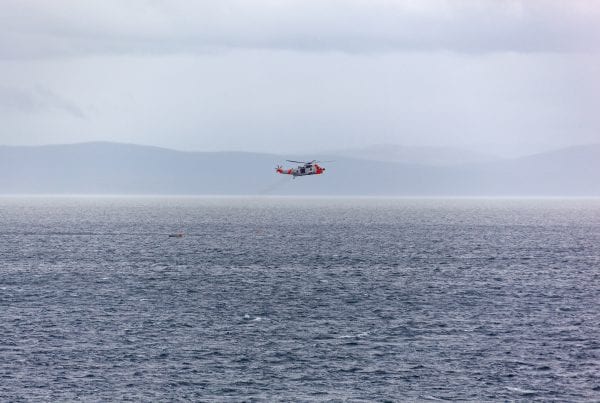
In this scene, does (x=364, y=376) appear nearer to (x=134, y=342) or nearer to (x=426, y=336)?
(x=426, y=336)

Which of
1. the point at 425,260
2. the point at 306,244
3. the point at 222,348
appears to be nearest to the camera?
the point at 222,348

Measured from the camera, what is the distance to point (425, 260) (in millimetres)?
146000

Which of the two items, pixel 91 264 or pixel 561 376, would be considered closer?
pixel 561 376

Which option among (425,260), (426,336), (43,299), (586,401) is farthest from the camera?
(425,260)

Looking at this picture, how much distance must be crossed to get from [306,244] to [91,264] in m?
58.2

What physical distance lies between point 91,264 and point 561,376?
297 feet

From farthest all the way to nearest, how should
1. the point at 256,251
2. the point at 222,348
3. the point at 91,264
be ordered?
1. the point at 256,251
2. the point at 91,264
3. the point at 222,348

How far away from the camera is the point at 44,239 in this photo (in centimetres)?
18950

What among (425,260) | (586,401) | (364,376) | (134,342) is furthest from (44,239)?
(586,401)

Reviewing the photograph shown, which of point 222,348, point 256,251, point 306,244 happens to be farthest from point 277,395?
point 306,244

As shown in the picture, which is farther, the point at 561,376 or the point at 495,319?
the point at 495,319

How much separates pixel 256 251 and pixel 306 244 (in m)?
23.3

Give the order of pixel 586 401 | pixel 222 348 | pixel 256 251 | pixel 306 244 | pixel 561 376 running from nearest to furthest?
1. pixel 586 401
2. pixel 561 376
3. pixel 222 348
4. pixel 256 251
5. pixel 306 244

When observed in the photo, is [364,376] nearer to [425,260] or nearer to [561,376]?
[561,376]
